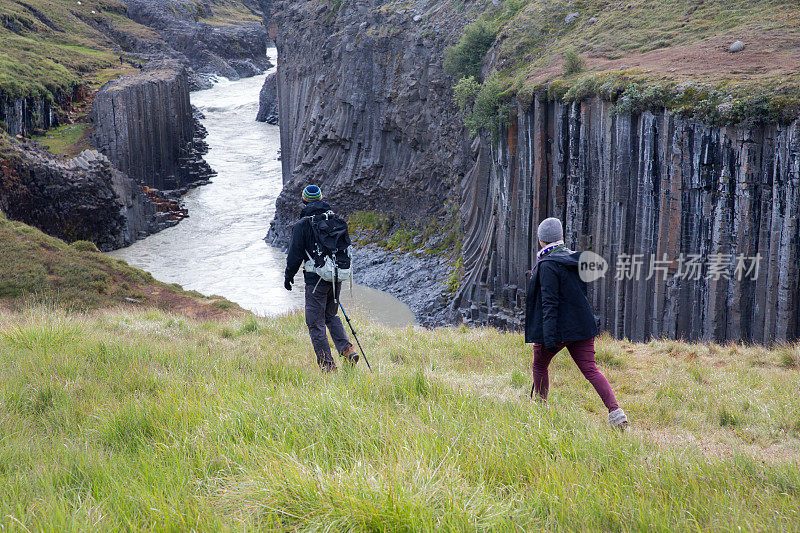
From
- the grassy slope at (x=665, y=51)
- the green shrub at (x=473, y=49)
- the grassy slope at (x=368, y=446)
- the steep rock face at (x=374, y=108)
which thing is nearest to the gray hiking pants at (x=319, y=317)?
the grassy slope at (x=368, y=446)

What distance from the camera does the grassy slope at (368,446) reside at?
3.72m

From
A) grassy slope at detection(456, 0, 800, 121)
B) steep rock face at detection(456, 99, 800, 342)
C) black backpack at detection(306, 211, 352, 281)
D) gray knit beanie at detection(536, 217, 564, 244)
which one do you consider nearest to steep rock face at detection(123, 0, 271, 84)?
grassy slope at detection(456, 0, 800, 121)

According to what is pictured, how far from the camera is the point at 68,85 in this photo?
1838 inches

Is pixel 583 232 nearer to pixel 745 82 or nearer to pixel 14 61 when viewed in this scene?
pixel 745 82

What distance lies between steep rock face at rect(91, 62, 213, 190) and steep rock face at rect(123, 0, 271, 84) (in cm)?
2785

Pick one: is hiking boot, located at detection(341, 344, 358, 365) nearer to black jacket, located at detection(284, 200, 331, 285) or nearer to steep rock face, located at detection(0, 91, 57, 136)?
black jacket, located at detection(284, 200, 331, 285)

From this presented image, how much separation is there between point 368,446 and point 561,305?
7.82ft

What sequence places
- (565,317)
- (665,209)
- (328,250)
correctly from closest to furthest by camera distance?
(565,317), (328,250), (665,209)

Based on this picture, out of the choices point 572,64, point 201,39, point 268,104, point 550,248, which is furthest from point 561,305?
point 201,39

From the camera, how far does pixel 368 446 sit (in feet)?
15.4

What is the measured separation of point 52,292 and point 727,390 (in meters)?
16.3

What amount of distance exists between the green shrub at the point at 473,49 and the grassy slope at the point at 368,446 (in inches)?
802

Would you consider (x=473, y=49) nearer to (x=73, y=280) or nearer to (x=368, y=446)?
(x=73, y=280)

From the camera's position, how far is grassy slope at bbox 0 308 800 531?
3723 mm
